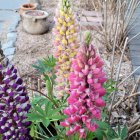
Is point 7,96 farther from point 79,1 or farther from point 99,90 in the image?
point 79,1

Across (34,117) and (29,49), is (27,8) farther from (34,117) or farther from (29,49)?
(34,117)

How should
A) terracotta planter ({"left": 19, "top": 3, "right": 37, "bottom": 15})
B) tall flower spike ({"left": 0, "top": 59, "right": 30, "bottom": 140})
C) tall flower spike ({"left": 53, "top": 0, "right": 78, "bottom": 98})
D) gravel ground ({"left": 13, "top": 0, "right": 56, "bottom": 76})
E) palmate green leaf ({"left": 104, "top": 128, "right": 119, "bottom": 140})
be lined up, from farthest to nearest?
terracotta planter ({"left": 19, "top": 3, "right": 37, "bottom": 15}), gravel ground ({"left": 13, "top": 0, "right": 56, "bottom": 76}), tall flower spike ({"left": 53, "top": 0, "right": 78, "bottom": 98}), palmate green leaf ({"left": 104, "top": 128, "right": 119, "bottom": 140}), tall flower spike ({"left": 0, "top": 59, "right": 30, "bottom": 140})

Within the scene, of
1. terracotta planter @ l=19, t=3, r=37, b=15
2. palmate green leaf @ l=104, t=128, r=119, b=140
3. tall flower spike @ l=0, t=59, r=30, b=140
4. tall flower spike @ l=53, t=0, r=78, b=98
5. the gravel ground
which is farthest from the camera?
terracotta planter @ l=19, t=3, r=37, b=15

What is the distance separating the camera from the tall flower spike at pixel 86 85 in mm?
1160

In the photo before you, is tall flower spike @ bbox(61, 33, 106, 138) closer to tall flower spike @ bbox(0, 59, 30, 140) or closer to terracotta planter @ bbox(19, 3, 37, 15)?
tall flower spike @ bbox(0, 59, 30, 140)

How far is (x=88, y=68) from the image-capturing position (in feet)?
3.80

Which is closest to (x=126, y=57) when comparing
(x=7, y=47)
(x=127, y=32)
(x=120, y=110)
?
(x=127, y=32)

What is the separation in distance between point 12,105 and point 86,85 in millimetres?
389

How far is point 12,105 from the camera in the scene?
4.75 ft

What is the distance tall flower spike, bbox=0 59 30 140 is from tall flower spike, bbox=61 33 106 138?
0.27 meters

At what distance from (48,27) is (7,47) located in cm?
66

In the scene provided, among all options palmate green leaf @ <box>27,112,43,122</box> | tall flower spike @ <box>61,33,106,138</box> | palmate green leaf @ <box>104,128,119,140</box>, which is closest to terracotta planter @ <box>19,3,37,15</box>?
palmate green leaf @ <box>104,128,119,140</box>

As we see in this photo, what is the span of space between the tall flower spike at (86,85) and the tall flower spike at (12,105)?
0.89ft

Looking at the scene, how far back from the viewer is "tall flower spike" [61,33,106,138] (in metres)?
1.16
